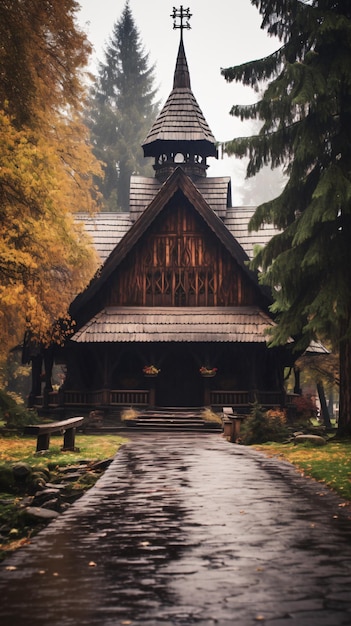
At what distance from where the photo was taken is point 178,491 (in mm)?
10281

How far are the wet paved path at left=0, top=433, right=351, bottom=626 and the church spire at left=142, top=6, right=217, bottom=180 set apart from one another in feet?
83.6

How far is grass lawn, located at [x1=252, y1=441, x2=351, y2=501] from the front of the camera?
11.3m

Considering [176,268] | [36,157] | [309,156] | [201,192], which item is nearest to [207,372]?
[176,268]

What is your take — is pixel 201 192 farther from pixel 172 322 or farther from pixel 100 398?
pixel 100 398

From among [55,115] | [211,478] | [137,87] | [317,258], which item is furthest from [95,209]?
[137,87]

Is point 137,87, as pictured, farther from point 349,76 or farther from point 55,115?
point 349,76

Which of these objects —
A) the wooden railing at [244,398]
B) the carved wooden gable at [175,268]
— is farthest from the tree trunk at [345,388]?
the carved wooden gable at [175,268]

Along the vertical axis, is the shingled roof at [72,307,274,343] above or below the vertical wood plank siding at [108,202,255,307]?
below

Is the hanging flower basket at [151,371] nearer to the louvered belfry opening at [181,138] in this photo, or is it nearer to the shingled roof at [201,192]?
the shingled roof at [201,192]

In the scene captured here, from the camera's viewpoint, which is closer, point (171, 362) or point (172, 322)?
point (172, 322)

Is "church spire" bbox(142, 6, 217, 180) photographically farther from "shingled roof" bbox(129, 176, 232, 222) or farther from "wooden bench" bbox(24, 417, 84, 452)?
"wooden bench" bbox(24, 417, 84, 452)

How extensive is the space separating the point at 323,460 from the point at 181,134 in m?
22.9

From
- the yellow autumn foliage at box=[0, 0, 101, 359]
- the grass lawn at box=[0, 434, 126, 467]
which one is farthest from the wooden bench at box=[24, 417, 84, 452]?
the yellow autumn foliage at box=[0, 0, 101, 359]

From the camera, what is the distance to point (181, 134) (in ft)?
112
